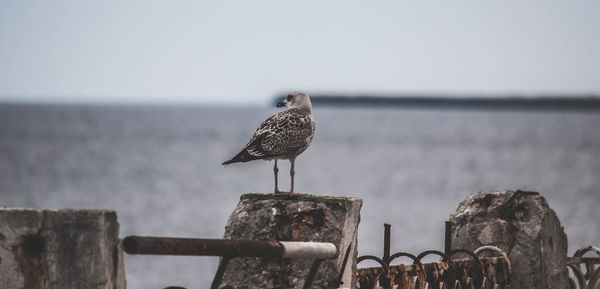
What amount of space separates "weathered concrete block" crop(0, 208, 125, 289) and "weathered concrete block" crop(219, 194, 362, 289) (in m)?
1.28

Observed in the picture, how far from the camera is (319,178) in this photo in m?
57.0

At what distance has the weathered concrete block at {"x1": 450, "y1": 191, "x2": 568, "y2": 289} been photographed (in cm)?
537

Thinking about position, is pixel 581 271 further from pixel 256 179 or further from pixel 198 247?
pixel 256 179

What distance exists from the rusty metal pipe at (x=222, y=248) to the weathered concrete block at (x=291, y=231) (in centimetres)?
29

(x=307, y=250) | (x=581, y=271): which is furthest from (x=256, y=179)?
(x=307, y=250)

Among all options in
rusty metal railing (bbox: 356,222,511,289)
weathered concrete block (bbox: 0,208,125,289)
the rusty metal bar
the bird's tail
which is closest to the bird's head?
the bird's tail

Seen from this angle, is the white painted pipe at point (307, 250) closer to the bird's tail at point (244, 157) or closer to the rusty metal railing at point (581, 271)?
the bird's tail at point (244, 157)

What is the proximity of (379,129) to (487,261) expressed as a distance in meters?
155

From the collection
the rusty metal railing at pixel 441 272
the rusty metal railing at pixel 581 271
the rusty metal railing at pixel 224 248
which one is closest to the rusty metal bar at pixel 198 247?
the rusty metal railing at pixel 224 248

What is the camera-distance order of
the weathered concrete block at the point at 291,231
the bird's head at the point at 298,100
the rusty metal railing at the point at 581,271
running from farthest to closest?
the rusty metal railing at the point at 581,271
the bird's head at the point at 298,100
the weathered concrete block at the point at 291,231

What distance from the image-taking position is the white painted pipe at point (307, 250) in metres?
3.09

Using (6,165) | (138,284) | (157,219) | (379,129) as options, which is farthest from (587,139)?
(138,284)

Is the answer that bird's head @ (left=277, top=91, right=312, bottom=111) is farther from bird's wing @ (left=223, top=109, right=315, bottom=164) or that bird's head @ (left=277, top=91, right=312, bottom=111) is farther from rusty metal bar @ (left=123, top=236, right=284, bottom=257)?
rusty metal bar @ (left=123, top=236, right=284, bottom=257)

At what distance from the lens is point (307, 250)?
125 inches
